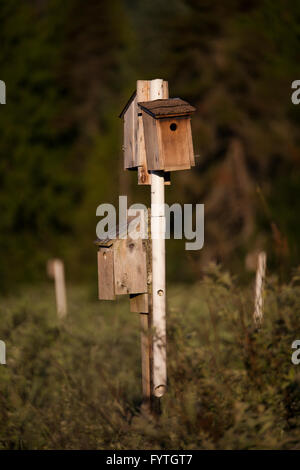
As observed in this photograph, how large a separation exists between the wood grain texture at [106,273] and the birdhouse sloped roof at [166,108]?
104 cm

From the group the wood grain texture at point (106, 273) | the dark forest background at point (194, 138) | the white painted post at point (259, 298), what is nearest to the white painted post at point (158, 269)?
the wood grain texture at point (106, 273)

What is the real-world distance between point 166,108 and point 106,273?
1277mm

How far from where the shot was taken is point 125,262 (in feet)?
13.6

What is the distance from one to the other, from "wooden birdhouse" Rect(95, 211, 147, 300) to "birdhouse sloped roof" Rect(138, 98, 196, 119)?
0.81 metres

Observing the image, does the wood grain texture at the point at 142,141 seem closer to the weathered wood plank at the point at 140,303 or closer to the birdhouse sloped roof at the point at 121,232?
the birdhouse sloped roof at the point at 121,232

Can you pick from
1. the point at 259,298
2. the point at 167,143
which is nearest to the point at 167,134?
the point at 167,143

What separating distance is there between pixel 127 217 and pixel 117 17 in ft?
54.1

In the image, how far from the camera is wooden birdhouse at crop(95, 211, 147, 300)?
4125mm

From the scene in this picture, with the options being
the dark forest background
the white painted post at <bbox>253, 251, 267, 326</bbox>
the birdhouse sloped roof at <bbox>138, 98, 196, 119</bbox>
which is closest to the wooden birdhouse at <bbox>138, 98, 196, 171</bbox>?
the birdhouse sloped roof at <bbox>138, 98, 196, 119</bbox>

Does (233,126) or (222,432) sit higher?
(233,126)

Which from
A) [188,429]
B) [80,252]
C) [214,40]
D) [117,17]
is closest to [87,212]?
[80,252]

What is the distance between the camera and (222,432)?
361cm

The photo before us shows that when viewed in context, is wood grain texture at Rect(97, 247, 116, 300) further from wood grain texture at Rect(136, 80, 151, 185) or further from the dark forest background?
the dark forest background
